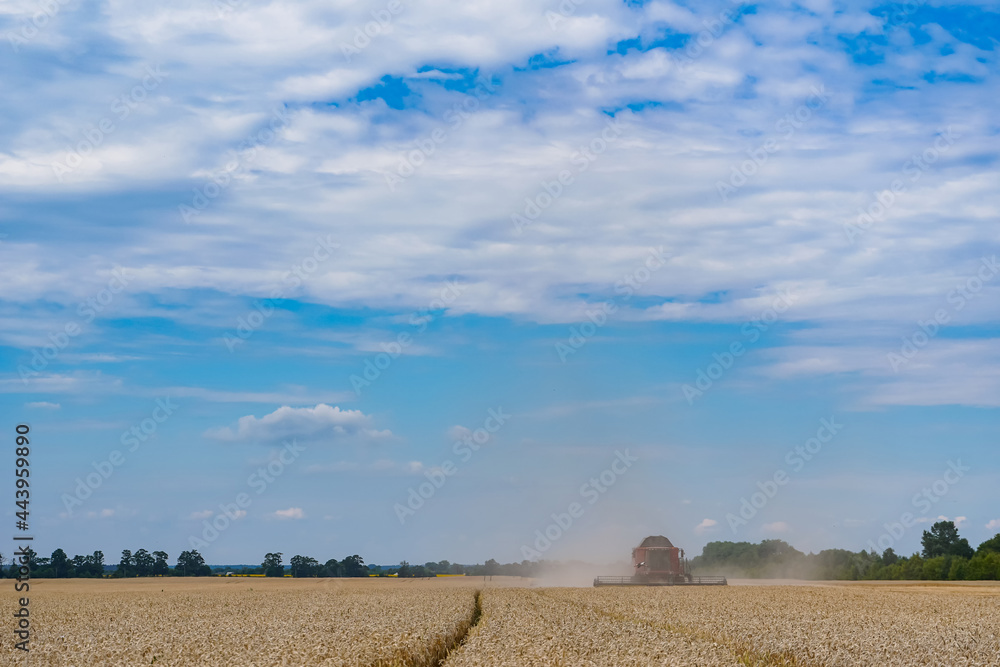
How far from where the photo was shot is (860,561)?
15288 cm

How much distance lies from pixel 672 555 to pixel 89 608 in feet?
145

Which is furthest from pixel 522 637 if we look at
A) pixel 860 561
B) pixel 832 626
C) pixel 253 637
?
pixel 860 561

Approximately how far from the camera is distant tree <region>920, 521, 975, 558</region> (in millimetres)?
144625

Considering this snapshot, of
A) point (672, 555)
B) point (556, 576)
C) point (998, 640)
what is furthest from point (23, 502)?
point (556, 576)

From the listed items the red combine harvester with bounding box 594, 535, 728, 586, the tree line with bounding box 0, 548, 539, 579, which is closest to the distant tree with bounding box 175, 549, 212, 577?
the tree line with bounding box 0, 548, 539, 579

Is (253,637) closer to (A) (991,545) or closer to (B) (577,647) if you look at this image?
(B) (577,647)

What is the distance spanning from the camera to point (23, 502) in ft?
73.6

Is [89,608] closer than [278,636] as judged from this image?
No

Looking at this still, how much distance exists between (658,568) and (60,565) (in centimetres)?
11150

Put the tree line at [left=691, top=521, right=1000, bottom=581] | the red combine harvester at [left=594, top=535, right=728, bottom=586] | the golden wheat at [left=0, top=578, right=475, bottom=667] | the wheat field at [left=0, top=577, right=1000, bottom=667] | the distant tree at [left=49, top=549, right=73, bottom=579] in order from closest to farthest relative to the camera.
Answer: the wheat field at [left=0, top=577, right=1000, bottom=667] < the golden wheat at [left=0, top=578, right=475, bottom=667] < the red combine harvester at [left=594, top=535, right=728, bottom=586] < the tree line at [left=691, top=521, right=1000, bottom=581] < the distant tree at [left=49, top=549, right=73, bottom=579]

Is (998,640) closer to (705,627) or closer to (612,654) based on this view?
(705,627)

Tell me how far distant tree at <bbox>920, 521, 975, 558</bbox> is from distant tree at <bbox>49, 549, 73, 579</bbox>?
14046 cm

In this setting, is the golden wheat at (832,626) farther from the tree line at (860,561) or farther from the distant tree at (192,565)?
the distant tree at (192,565)

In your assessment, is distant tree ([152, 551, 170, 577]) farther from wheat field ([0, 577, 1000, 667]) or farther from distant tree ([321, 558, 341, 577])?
wheat field ([0, 577, 1000, 667])
